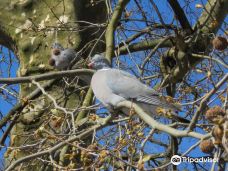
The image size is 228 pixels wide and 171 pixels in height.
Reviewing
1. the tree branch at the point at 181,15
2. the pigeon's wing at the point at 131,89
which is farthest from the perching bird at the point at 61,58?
the pigeon's wing at the point at 131,89

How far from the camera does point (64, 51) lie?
4.16 meters

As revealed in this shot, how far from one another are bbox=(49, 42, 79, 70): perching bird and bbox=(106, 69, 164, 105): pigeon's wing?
0.91 m

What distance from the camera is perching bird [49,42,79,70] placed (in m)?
4.13

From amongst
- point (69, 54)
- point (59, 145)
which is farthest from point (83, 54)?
point (59, 145)

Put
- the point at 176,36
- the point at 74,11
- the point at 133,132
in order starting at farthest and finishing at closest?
the point at 74,11 → the point at 176,36 → the point at 133,132

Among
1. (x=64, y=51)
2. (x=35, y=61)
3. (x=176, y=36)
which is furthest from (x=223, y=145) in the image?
(x=35, y=61)

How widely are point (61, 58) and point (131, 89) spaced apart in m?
1.08

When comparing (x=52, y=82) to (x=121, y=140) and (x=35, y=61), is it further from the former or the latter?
(x=121, y=140)

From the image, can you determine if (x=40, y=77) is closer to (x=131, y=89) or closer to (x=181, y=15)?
(x=131, y=89)

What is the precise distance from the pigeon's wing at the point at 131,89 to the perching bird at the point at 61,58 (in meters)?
0.91

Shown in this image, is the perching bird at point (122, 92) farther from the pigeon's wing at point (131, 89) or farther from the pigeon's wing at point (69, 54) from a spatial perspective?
the pigeon's wing at point (69, 54)

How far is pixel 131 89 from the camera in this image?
3139mm

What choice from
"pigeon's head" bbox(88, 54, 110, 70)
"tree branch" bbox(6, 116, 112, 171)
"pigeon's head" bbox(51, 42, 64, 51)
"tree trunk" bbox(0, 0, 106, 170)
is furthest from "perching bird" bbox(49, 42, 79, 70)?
"tree branch" bbox(6, 116, 112, 171)

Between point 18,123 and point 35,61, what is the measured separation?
51cm
